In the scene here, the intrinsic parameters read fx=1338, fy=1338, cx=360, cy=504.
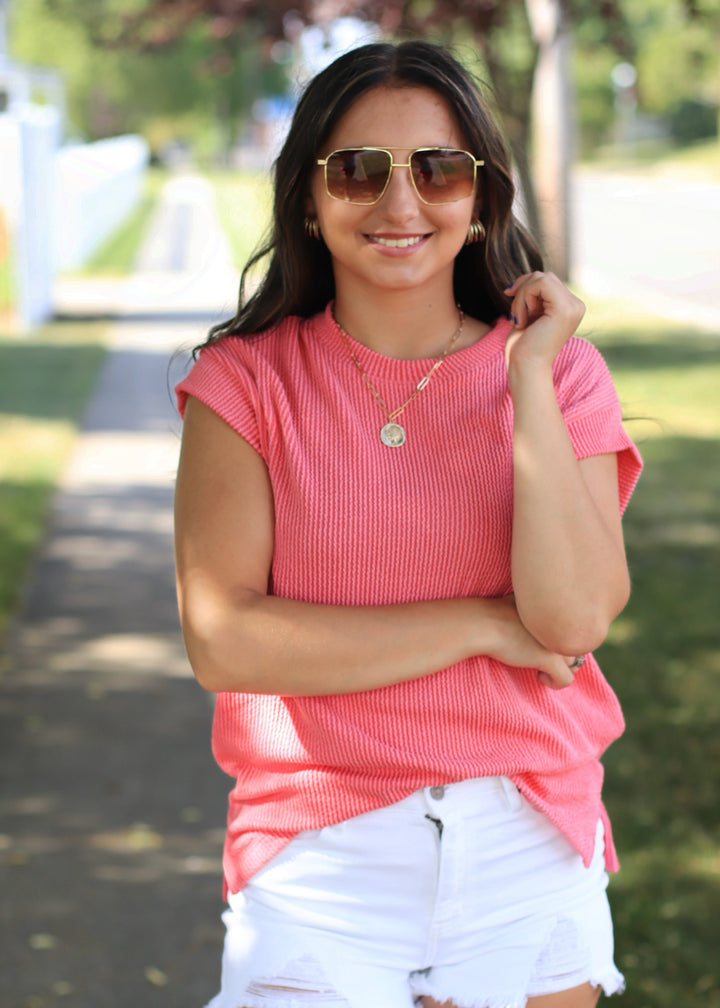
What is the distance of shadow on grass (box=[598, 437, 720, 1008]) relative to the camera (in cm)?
335

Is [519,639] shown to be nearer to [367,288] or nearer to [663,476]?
[367,288]

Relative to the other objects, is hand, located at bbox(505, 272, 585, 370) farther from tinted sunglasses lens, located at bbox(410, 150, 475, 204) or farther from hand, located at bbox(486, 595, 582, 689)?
hand, located at bbox(486, 595, 582, 689)

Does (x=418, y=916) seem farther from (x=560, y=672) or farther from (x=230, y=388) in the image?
(x=230, y=388)

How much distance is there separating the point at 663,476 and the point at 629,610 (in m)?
2.40

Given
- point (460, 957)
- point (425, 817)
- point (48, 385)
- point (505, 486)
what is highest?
point (505, 486)

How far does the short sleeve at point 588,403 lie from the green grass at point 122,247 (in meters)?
18.2

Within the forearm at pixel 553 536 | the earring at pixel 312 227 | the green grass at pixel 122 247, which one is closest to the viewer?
the forearm at pixel 553 536

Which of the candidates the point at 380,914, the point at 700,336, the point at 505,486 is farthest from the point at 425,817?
the point at 700,336

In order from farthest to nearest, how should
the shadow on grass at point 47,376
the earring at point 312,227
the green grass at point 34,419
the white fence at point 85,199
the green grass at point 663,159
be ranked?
the green grass at point 663,159 → the white fence at point 85,199 → the shadow on grass at point 47,376 → the green grass at point 34,419 → the earring at point 312,227

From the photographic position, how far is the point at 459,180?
193cm

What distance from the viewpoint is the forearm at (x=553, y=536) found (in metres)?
1.82

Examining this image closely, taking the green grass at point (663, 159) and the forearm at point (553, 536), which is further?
the green grass at point (663, 159)

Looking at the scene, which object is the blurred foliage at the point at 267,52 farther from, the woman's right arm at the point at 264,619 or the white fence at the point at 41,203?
the white fence at the point at 41,203

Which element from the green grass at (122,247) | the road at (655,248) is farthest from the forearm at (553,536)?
the green grass at (122,247)
